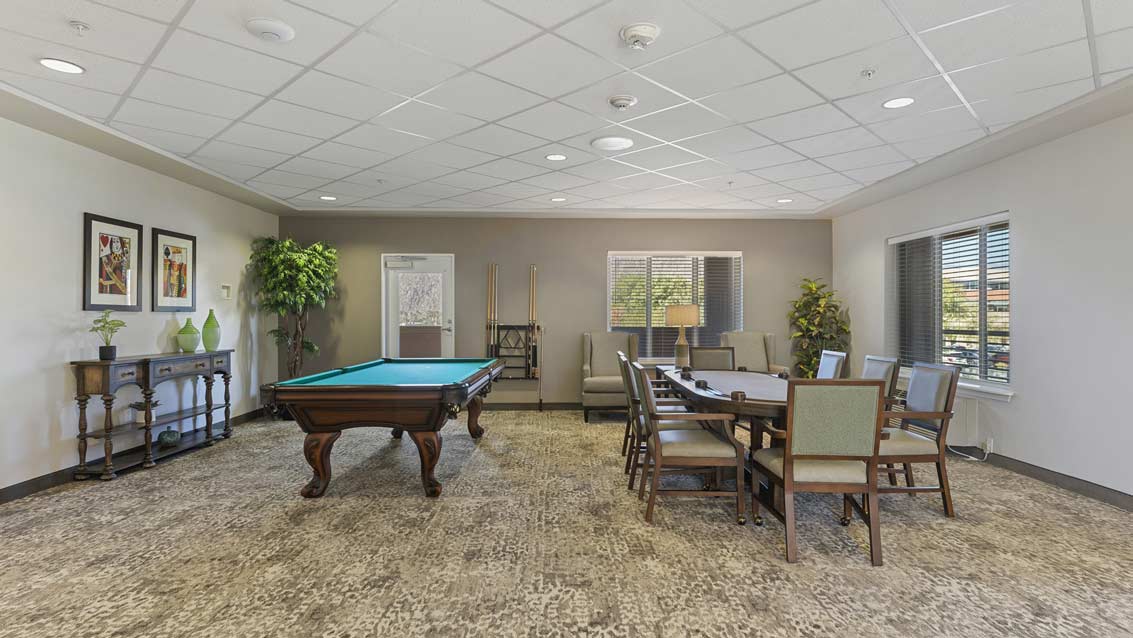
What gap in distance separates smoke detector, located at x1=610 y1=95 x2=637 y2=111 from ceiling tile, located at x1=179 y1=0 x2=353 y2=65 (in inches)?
61.2

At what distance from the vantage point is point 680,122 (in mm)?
3619

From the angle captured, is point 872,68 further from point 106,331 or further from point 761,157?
point 106,331

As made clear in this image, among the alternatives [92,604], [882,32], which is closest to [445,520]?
[92,604]

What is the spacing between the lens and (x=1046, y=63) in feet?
Result: 8.91

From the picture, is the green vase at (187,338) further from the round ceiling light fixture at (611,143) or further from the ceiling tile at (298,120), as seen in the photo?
the round ceiling light fixture at (611,143)

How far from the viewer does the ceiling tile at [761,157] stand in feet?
13.9

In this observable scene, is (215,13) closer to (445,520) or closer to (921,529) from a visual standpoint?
(445,520)

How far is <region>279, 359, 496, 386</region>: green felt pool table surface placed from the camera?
3.82 m

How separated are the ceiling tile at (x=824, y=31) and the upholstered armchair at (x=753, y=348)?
4.21 m

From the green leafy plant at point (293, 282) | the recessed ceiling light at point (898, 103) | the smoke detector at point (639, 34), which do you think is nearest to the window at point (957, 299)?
the recessed ceiling light at point (898, 103)

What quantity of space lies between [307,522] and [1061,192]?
19.3ft

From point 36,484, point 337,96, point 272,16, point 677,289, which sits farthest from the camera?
point 677,289

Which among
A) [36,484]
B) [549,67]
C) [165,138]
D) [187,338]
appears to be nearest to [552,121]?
[549,67]

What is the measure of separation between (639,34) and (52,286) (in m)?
4.62
